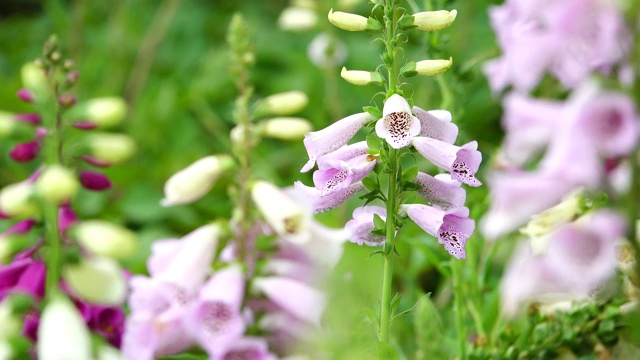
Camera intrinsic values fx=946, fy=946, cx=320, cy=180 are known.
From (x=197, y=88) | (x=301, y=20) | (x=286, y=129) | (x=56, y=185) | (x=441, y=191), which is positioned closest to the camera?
(x=56, y=185)

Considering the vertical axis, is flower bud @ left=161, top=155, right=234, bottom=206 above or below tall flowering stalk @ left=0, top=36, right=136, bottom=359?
below

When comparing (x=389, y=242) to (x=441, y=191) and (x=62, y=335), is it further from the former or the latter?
(x=62, y=335)

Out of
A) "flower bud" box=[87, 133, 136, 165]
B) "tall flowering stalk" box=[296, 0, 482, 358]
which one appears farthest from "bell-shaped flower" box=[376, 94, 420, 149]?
"flower bud" box=[87, 133, 136, 165]

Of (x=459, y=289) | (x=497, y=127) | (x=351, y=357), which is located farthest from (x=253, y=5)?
(x=351, y=357)

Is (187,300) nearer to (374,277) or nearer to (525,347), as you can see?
(374,277)

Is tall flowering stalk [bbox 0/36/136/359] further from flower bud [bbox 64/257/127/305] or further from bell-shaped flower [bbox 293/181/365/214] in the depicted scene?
bell-shaped flower [bbox 293/181/365/214]

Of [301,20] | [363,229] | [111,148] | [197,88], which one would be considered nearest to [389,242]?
[363,229]

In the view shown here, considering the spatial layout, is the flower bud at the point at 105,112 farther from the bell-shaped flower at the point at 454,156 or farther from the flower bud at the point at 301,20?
the flower bud at the point at 301,20
